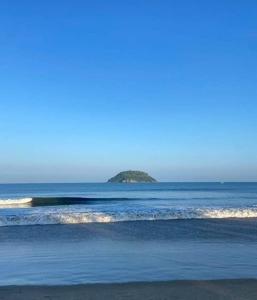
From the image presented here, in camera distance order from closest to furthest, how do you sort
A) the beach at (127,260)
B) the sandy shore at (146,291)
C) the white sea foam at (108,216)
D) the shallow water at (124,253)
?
the sandy shore at (146,291)
the beach at (127,260)
the shallow water at (124,253)
the white sea foam at (108,216)

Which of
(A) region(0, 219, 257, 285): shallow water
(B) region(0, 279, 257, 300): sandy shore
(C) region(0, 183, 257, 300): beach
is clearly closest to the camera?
(B) region(0, 279, 257, 300): sandy shore

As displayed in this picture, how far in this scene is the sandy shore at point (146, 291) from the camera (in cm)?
841

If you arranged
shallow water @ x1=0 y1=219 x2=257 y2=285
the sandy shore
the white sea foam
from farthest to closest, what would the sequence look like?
the white sea foam → shallow water @ x1=0 y1=219 x2=257 y2=285 → the sandy shore

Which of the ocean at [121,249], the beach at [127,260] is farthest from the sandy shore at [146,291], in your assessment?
the ocean at [121,249]

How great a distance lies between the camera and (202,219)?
24859mm

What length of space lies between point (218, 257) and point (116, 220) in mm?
11651

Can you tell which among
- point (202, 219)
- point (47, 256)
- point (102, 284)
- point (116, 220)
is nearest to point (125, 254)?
point (47, 256)

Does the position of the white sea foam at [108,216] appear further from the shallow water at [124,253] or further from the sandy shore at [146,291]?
the sandy shore at [146,291]

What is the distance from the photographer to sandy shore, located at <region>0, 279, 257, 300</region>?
841 cm

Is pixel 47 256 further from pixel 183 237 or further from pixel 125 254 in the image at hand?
pixel 183 237

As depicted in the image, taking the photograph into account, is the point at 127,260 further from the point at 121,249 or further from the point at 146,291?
the point at 146,291

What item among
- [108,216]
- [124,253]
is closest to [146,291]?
[124,253]

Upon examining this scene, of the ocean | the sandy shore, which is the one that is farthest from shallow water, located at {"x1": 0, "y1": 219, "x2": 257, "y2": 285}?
the sandy shore

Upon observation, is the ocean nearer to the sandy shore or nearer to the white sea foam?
the white sea foam
